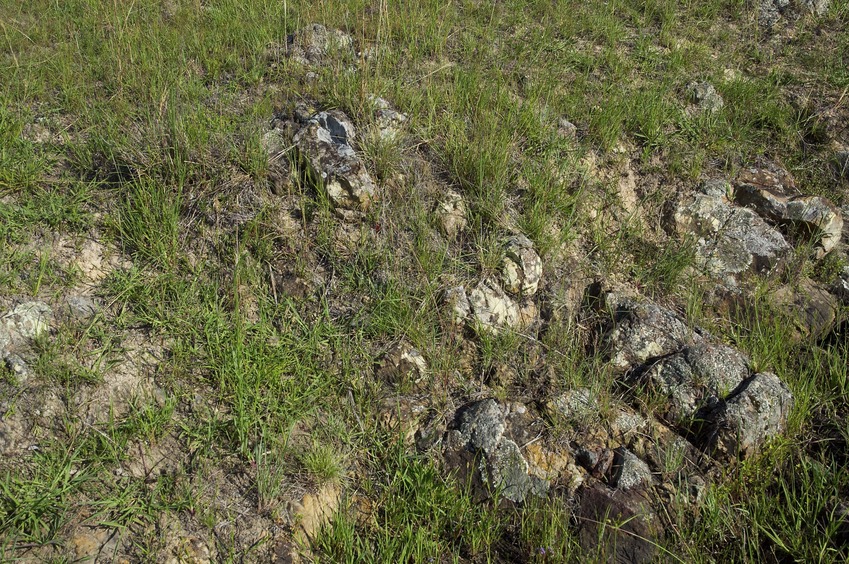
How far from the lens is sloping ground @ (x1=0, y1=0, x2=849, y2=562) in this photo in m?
2.68

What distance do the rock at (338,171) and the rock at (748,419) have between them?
2.20 metres

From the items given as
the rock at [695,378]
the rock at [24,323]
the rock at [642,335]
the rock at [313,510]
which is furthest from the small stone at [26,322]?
the rock at [695,378]

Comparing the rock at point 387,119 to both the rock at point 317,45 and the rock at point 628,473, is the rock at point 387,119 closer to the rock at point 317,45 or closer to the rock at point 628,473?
the rock at point 317,45

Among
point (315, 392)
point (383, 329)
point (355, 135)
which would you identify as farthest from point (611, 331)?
point (355, 135)

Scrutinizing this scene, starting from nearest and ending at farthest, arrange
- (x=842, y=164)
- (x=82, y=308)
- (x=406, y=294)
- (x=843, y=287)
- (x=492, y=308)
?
(x=82, y=308), (x=406, y=294), (x=492, y=308), (x=843, y=287), (x=842, y=164)

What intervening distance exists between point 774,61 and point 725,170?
164 centimetres

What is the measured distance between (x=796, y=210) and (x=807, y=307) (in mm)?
768

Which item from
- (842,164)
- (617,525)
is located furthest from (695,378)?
(842,164)

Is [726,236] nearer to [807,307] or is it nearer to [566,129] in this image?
[807,307]

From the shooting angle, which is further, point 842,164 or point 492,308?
point 842,164

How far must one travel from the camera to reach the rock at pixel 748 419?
299 cm

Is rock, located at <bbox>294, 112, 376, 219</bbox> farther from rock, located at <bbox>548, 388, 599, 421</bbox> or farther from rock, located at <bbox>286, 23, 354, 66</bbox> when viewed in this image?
rock, located at <bbox>548, 388, 599, 421</bbox>

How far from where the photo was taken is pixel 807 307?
12.6ft

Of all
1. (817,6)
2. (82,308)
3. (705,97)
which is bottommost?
(82,308)
